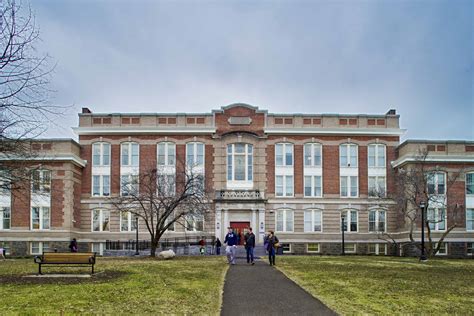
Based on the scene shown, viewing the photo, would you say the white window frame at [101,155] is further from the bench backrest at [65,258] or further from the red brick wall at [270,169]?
the bench backrest at [65,258]

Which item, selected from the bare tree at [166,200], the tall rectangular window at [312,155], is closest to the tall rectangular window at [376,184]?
the tall rectangular window at [312,155]

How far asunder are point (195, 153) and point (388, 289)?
36.1m

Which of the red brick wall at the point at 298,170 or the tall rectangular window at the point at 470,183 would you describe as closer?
the tall rectangular window at the point at 470,183

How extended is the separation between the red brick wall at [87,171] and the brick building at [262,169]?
0.09 metres

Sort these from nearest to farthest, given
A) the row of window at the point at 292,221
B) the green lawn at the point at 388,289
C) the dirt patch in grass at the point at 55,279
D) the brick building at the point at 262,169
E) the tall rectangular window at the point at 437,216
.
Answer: the green lawn at the point at 388,289
the dirt patch in grass at the point at 55,279
the tall rectangular window at the point at 437,216
the brick building at the point at 262,169
the row of window at the point at 292,221

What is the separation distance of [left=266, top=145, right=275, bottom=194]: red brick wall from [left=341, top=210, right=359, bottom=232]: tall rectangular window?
21.8ft

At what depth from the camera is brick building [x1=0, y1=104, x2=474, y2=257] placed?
51875mm

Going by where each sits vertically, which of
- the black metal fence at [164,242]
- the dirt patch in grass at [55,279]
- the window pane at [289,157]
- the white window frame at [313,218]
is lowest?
the black metal fence at [164,242]

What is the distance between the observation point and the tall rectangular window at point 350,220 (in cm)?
5262

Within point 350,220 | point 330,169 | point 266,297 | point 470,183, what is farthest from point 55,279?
point 470,183

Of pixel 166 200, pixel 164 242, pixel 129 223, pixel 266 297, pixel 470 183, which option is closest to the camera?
pixel 266 297

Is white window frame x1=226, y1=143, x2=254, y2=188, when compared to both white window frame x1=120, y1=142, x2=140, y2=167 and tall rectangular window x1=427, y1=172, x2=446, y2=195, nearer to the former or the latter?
white window frame x1=120, y1=142, x2=140, y2=167

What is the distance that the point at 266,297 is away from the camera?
16.2 m

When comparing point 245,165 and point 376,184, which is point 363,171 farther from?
point 245,165
